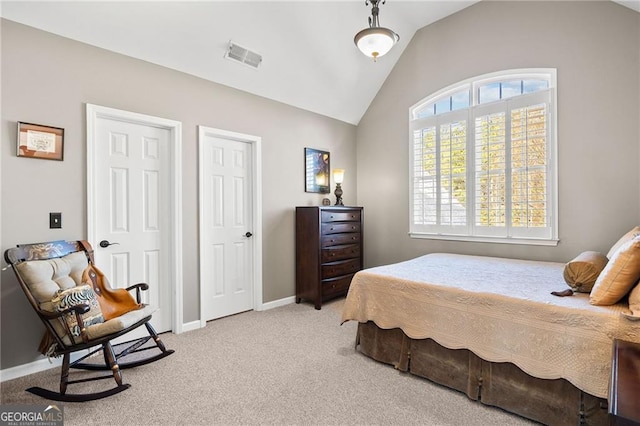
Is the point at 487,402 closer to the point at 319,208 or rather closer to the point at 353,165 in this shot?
the point at 319,208

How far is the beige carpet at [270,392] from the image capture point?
1.91 meters

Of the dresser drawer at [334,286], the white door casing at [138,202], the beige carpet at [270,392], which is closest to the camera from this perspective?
the beige carpet at [270,392]

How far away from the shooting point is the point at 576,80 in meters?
3.15

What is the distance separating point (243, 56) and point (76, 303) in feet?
8.99

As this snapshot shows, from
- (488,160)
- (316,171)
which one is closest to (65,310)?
(316,171)

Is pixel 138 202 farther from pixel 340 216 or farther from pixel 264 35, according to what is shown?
pixel 340 216

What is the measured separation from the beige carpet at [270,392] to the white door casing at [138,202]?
627mm

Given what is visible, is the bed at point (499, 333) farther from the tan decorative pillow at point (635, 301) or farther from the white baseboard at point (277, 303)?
the white baseboard at point (277, 303)

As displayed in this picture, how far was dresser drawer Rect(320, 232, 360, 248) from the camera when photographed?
161 inches

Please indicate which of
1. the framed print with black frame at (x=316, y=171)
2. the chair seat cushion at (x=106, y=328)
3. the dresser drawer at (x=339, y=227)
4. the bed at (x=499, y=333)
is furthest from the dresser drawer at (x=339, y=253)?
the chair seat cushion at (x=106, y=328)

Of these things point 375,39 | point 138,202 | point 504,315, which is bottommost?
point 504,315

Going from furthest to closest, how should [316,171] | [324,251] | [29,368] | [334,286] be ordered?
[316,171]
[334,286]
[324,251]
[29,368]

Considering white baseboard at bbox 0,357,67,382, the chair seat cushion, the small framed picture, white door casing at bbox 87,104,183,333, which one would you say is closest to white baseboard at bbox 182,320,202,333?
white door casing at bbox 87,104,183,333

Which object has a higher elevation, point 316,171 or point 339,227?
point 316,171
